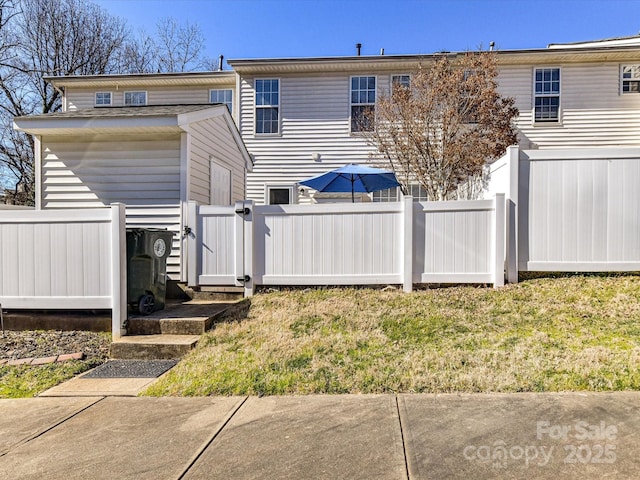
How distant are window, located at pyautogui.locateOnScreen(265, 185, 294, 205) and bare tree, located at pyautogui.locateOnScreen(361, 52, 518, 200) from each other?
3.65 m

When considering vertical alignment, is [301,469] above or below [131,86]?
below

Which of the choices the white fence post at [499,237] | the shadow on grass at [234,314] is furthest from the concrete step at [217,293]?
the white fence post at [499,237]

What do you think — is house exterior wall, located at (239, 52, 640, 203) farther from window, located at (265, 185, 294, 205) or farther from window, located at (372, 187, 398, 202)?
window, located at (372, 187, 398, 202)

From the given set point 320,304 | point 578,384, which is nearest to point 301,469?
point 578,384

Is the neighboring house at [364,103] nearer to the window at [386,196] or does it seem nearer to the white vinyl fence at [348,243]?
the window at [386,196]

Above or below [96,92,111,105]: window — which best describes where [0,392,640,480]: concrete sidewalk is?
below

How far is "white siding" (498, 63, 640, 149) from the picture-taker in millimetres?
11492

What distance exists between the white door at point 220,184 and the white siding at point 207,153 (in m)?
0.13

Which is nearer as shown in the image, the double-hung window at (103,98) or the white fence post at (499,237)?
the white fence post at (499,237)

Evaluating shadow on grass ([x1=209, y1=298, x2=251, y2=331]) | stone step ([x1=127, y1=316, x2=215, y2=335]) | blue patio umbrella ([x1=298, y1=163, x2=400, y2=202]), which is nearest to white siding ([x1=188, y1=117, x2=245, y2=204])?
blue patio umbrella ([x1=298, y1=163, x2=400, y2=202])

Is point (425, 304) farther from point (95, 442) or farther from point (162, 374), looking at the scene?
point (95, 442)

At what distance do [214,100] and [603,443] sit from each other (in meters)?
13.4

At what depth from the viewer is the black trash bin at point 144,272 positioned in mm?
5195

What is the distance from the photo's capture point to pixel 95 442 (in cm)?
278
